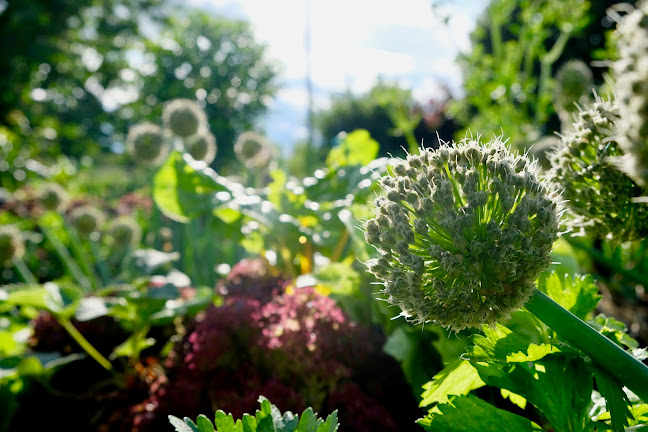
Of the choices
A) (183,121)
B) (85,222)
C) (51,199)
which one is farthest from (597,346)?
(51,199)

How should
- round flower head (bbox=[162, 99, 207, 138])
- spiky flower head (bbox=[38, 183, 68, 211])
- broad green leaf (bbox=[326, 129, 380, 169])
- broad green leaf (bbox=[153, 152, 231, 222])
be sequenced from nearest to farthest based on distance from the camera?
broad green leaf (bbox=[153, 152, 231, 222]) → broad green leaf (bbox=[326, 129, 380, 169]) → round flower head (bbox=[162, 99, 207, 138]) → spiky flower head (bbox=[38, 183, 68, 211])

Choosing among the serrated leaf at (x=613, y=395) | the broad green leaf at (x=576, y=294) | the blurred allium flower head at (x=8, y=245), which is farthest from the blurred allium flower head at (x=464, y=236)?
the blurred allium flower head at (x=8, y=245)

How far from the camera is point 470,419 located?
2.23 feet

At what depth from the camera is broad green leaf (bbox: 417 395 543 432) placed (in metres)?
0.67

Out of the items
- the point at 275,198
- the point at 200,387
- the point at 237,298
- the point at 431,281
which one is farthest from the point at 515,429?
the point at 275,198

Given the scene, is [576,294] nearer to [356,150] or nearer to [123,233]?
[356,150]

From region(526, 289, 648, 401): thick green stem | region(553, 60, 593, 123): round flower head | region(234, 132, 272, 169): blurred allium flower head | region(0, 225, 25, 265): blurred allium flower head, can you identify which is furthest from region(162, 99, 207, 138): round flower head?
region(526, 289, 648, 401): thick green stem

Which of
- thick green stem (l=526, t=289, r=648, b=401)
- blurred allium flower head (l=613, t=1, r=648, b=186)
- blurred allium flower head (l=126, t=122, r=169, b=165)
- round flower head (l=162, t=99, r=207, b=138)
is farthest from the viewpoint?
blurred allium flower head (l=126, t=122, r=169, b=165)

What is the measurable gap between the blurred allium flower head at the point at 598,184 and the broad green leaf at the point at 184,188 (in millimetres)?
1231

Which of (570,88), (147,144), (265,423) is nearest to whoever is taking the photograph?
(265,423)

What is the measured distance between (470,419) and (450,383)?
0.09 metres

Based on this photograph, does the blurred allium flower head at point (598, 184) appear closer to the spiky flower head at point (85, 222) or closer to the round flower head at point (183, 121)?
the round flower head at point (183, 121)

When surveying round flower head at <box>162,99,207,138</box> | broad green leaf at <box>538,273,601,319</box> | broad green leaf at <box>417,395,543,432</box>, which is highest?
round flower head at <box>162,99,207,138</box>

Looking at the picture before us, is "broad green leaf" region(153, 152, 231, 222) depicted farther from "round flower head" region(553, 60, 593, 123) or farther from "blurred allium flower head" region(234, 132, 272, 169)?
"round flower head" region(553, 60, 593, 123)
